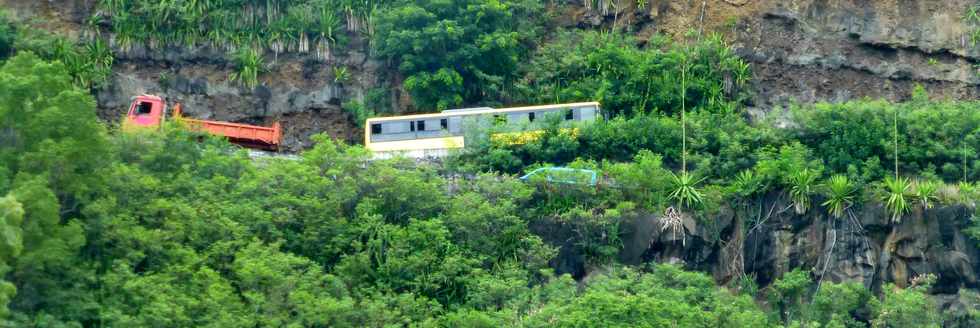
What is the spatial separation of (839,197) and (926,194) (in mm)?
1956

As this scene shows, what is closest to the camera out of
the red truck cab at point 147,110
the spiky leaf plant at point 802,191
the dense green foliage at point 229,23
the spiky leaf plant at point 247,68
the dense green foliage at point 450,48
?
the spiky leaf plant at point 802,191

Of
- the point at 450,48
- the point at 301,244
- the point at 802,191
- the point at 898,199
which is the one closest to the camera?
the point at 301,244

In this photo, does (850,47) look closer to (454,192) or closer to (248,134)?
(454,192)

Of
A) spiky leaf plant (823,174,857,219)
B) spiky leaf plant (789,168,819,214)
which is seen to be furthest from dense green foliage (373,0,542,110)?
spiky leaf plant (823,174,857,219)

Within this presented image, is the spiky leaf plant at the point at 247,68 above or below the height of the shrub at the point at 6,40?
below

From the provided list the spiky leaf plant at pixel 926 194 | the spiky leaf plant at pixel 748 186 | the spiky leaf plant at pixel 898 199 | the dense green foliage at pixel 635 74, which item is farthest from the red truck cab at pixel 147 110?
the spiky leaf plant at pixel 926 194

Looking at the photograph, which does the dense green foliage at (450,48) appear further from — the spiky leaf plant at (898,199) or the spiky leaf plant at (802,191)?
the spiky leaf plant at (898,199)

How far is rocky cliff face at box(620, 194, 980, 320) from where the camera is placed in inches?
1843

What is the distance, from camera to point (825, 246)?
47312 millimetres

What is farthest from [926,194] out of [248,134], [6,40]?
[6,40]

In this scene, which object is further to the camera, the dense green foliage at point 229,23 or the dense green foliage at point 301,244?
the dense green foliage at point 229,23

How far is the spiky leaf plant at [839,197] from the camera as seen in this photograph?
47.5m

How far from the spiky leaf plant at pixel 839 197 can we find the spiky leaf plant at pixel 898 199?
811 millimetres

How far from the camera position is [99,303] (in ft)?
135
